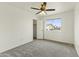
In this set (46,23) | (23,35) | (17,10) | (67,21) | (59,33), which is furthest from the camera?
(46,23)

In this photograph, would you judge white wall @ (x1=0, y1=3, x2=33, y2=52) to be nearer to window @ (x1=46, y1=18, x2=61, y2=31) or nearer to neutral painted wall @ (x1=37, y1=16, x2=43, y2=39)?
neutral painted wall @ (x1=37, y1=16, x2=43, y2=39)

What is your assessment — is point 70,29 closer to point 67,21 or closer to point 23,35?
point 67,21

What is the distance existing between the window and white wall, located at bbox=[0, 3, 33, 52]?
7.14ft

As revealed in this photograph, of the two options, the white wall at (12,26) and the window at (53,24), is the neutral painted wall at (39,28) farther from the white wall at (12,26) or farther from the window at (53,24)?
the white wall at (12,26)

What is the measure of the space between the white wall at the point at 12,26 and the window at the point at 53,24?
2.18 meters

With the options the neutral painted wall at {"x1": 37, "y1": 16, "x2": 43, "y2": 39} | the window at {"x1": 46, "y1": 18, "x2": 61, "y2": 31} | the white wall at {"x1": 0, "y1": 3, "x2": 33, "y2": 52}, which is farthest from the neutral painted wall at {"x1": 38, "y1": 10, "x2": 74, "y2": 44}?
the white wall at {"x1": 0, "y1": 3, "x2": 33, "y2": 52}

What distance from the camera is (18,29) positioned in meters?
5.08

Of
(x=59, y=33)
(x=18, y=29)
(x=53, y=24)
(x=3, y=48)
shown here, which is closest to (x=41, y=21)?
(x=53, y=24)

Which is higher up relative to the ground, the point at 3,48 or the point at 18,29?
the point at 18,29

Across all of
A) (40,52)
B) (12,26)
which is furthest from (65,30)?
(12,26)

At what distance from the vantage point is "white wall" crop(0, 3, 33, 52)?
12.9 feet

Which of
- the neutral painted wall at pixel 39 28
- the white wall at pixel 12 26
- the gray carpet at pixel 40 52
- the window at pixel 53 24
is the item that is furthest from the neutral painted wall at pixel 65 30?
the white wall at pixel 12 26

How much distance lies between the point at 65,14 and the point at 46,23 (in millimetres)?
2125

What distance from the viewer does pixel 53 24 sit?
727cm
